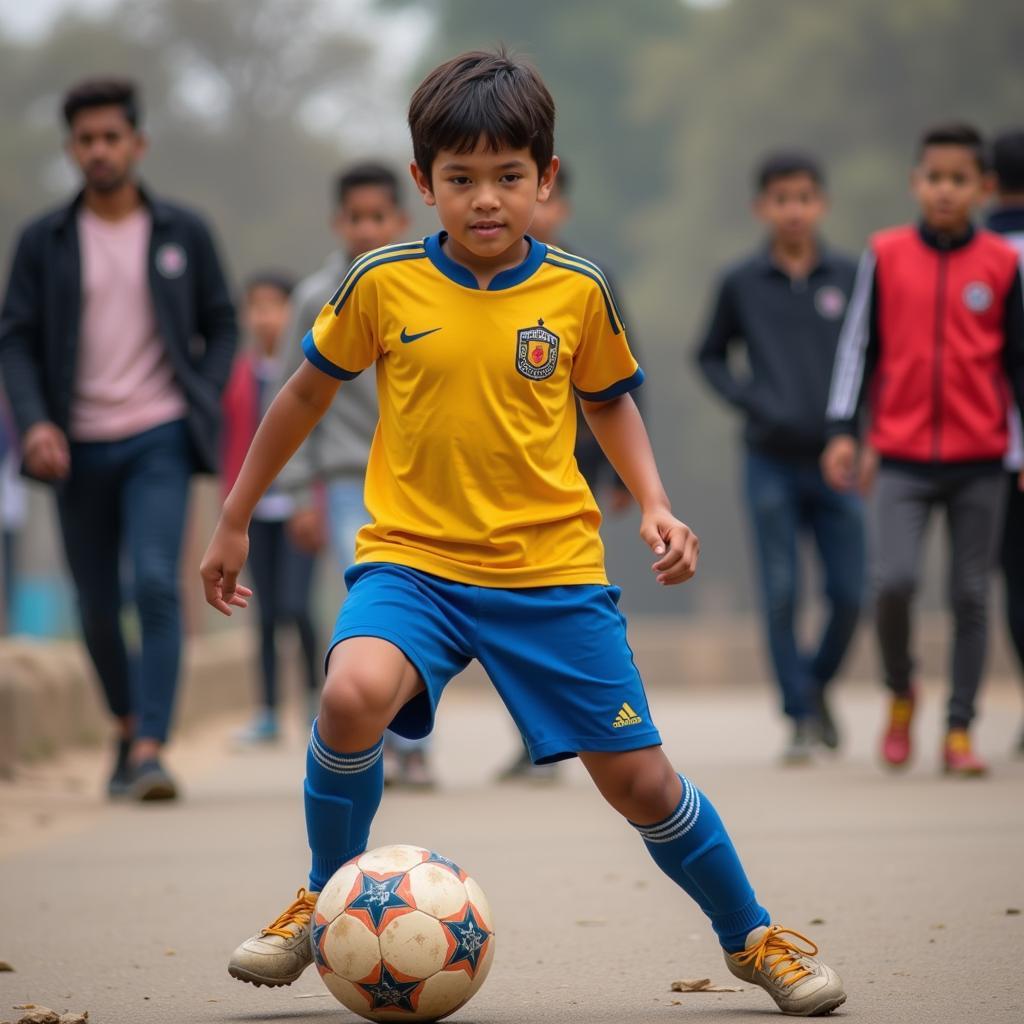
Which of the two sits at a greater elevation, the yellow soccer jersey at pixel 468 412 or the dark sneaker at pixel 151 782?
the yellow soccer jersey at pixel 468 412

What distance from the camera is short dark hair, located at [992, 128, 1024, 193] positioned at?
29.1 ft

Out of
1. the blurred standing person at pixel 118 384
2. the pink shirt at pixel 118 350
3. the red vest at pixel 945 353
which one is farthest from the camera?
the red vest at pixel 945 353

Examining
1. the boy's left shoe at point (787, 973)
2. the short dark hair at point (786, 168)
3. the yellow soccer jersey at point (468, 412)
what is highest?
the short dark hair at point (786, 168)

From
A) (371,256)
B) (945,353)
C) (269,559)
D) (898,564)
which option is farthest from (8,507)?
(371,256)

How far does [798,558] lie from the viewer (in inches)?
361

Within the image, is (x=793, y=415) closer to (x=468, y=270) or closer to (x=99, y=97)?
(x=99, y=97)

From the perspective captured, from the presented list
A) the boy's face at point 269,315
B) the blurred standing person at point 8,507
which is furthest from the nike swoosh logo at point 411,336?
the blurred standing person at point 8,507

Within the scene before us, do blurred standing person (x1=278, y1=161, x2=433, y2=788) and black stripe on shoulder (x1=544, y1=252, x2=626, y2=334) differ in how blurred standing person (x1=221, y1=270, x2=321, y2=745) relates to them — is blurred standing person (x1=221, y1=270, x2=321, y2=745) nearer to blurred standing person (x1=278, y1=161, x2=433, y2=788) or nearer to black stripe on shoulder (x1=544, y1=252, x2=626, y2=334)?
blurred standing person (x1=278, y1=161, x2=433, y2=788)

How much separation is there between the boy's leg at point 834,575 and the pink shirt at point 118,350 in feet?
9.46

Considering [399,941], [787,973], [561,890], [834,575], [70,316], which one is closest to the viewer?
[399,941]

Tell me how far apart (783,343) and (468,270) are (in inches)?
208

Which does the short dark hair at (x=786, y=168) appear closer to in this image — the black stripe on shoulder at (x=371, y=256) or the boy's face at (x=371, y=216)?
the boy's face at (x=371, y=216)

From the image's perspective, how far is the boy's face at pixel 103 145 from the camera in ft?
25.9

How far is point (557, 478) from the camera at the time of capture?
422 cm
